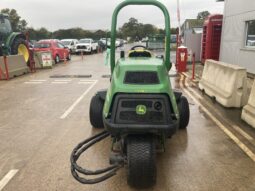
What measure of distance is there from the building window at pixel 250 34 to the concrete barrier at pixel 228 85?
4.79m

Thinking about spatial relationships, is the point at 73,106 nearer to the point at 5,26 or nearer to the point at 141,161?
the point at 141,161

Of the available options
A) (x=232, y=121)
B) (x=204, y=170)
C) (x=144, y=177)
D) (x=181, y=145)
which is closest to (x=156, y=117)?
(x=144, y=177)

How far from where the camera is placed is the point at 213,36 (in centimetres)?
1527

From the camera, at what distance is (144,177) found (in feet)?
11.3

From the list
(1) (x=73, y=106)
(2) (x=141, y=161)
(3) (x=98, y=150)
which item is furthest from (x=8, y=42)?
(2) (x=141, y=161)

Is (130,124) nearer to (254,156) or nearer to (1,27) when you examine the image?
(254,156)

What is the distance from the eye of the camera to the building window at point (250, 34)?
12.0 meters

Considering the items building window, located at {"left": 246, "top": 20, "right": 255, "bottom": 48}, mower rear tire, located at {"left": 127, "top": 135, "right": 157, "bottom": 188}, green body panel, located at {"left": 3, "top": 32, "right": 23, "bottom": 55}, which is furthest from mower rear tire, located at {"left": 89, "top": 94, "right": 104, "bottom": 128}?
green body panel, located at {"left": 3, "top": 32, "right": 23, "bottom": 55}

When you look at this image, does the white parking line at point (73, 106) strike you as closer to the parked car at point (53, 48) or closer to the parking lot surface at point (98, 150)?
the parking lot surface at point (98, 150)

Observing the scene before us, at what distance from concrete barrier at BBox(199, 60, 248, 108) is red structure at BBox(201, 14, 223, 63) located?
23.7 ft

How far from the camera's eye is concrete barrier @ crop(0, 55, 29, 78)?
12578mm

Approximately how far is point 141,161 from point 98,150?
1597 millimetres

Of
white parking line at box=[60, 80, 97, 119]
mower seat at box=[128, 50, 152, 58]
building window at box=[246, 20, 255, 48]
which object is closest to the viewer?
mower seat at box=[128, 50, 152, 58]

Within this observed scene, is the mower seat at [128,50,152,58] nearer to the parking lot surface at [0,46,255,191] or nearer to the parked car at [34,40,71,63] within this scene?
the parking lot surface at [0,46,255,191]
